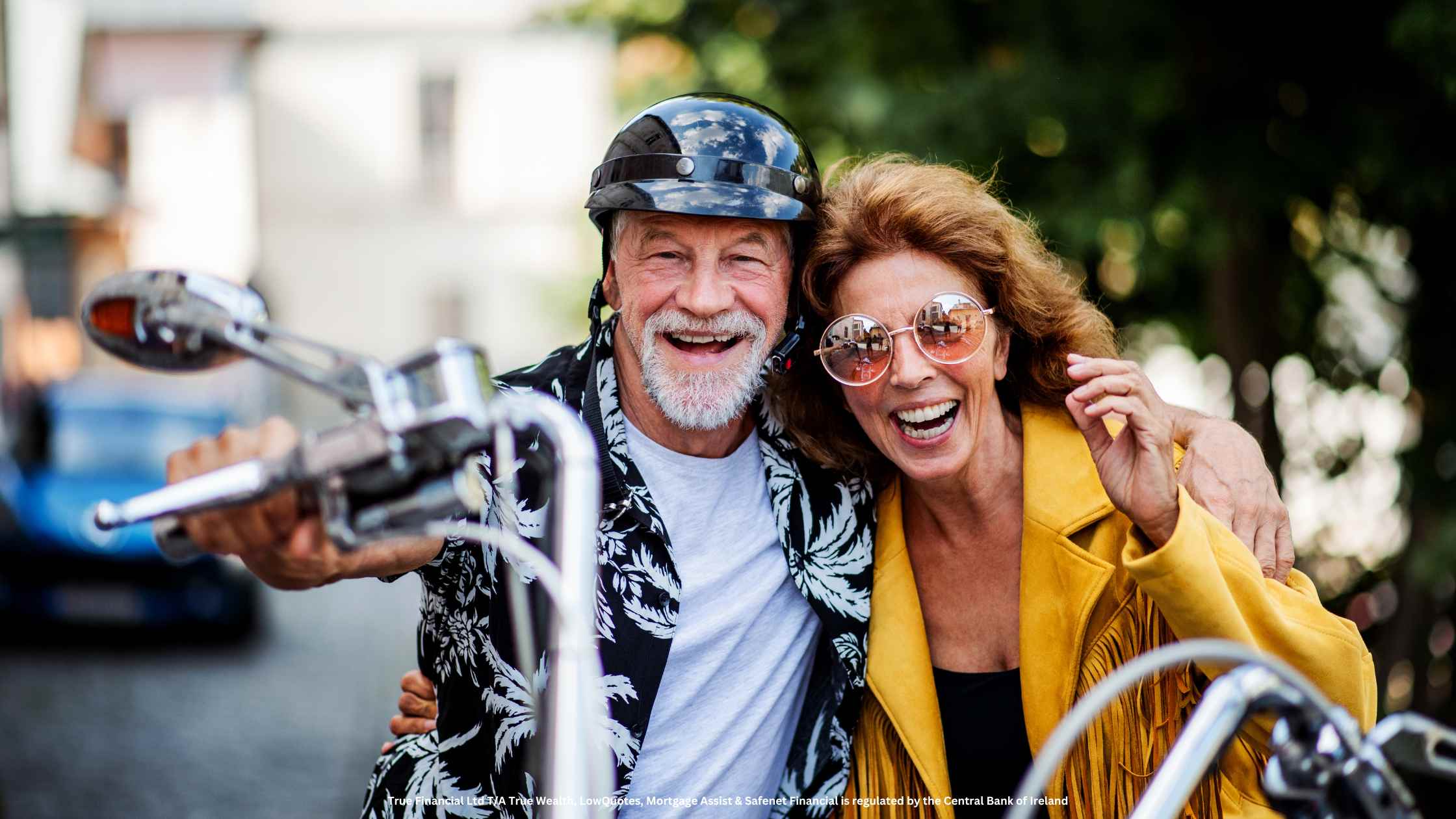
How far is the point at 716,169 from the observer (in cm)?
279

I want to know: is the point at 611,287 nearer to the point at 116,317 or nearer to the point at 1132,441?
the point at 1132,441

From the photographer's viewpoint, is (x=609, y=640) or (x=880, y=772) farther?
(x=880, y=772)

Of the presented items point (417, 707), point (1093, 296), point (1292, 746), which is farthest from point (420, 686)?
point (1093, 296)

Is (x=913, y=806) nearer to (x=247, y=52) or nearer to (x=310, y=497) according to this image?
(x=310, y=497)

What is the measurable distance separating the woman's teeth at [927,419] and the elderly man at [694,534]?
0.88 feet

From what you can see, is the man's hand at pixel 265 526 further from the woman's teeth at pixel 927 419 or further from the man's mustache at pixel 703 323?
the woman's teeth at pixel 927 419

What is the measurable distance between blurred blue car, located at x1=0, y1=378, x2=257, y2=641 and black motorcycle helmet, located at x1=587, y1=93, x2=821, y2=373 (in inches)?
285

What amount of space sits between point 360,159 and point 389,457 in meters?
28.2

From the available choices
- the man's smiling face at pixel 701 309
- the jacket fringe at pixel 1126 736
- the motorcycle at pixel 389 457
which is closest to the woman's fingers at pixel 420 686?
the man's smiling face at pixel 701 309

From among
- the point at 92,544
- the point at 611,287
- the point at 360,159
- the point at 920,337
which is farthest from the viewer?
the point at 360,159

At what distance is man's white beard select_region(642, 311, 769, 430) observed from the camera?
2807 millimetres

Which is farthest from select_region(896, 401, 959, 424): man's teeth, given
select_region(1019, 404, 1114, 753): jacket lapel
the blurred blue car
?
the blurred blue car

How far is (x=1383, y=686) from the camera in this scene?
19.1 ft

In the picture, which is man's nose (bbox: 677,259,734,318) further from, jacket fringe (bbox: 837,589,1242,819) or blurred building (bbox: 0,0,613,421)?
blurred building (bbox: 0,0,613,421)
